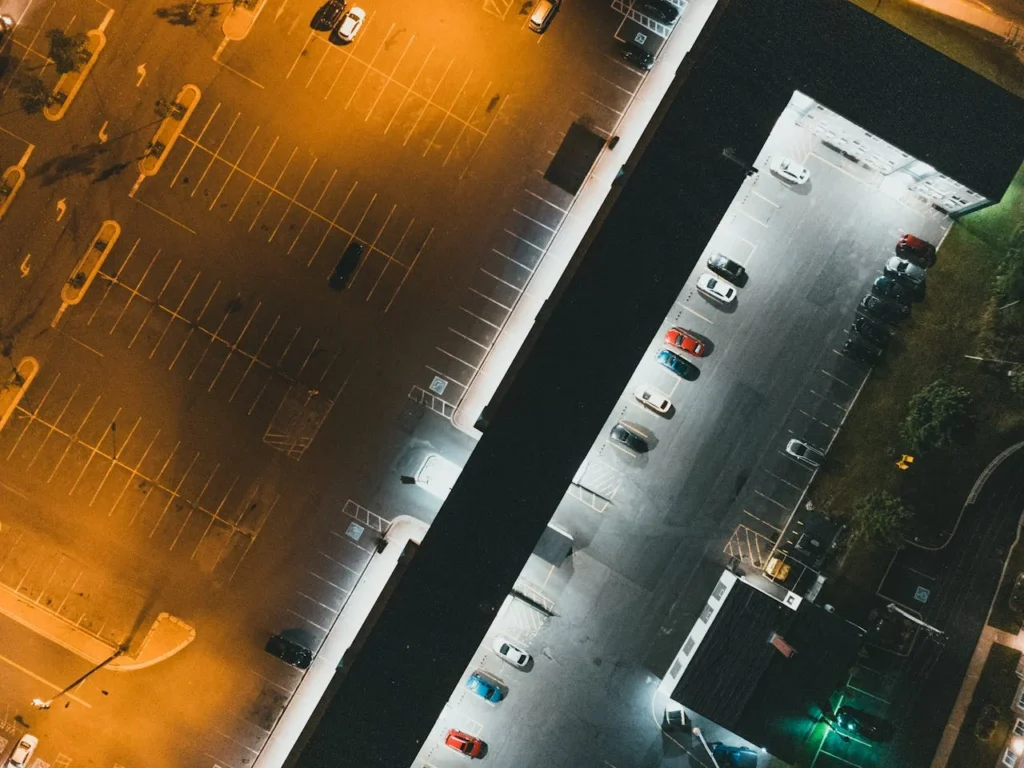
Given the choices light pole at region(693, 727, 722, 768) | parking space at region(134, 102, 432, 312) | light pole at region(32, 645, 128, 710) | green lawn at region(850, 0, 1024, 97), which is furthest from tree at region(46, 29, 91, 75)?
light pole at region(693, 727, 722, 768)

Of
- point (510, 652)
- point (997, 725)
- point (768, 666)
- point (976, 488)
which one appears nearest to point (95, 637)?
point (510, 652)

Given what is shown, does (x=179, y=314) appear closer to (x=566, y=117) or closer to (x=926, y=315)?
(x=566, y=117)

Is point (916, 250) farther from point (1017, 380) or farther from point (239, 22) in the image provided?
point (239, 22)

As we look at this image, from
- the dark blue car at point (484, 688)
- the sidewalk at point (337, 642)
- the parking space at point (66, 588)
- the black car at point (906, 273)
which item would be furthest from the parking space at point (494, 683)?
the black car at point (906, 273)

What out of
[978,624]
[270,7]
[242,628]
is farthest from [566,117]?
[978,624]

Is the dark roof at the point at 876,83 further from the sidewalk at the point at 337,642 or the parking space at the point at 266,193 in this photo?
the sidewalk at the point at 337,642

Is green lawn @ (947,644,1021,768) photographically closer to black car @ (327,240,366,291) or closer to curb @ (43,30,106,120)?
black car @ (327,240,366,291)
